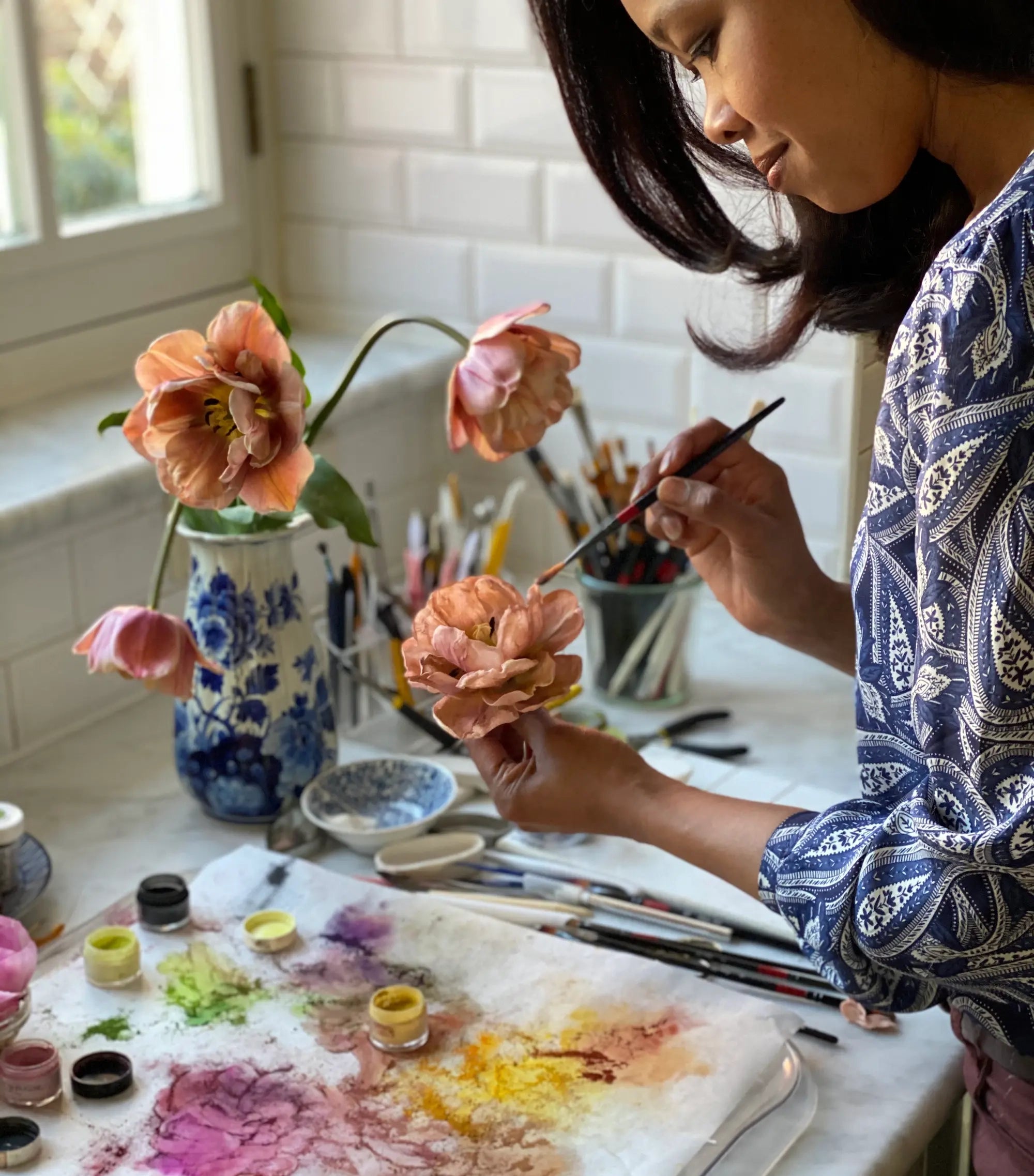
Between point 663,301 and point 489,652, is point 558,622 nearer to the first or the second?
point 489,652

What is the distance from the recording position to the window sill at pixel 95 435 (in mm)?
1366

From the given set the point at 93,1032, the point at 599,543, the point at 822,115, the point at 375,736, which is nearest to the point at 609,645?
the point at 599,543

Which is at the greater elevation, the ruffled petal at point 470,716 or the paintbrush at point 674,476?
the paintbrush at point 674,476

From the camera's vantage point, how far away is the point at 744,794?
1.28 m

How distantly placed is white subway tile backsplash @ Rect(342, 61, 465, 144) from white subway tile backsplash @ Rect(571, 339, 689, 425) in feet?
0.94

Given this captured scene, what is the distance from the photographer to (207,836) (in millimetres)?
1241

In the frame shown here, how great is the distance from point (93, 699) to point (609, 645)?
0.49 metres

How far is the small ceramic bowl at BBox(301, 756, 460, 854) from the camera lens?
119cm

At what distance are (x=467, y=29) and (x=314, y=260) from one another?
35cm

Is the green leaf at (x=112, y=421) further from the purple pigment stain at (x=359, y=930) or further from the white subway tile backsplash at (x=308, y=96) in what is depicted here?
the white subway tile backsplash at (x=308, y=96)

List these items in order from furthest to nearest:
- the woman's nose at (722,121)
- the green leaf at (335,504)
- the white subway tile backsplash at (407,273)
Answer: the white subway tile backsplash at (407,273) → the green leaf at (335,504) → the woman's nose at (722,121)

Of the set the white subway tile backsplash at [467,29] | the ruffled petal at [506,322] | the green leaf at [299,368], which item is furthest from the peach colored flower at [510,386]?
the white subway tile backsplash at [467,29]

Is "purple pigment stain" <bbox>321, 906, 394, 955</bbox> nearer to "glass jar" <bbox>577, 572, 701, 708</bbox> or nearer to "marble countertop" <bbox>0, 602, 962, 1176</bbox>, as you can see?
"marble countertop" <bbox>0, 602, 962, 1176</bbox>

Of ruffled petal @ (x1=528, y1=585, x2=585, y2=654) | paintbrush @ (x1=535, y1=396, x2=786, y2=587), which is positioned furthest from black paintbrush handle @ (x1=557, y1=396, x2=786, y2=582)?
ruffled petal @ (x1=528, y1=585, x2=585, y2=654)
